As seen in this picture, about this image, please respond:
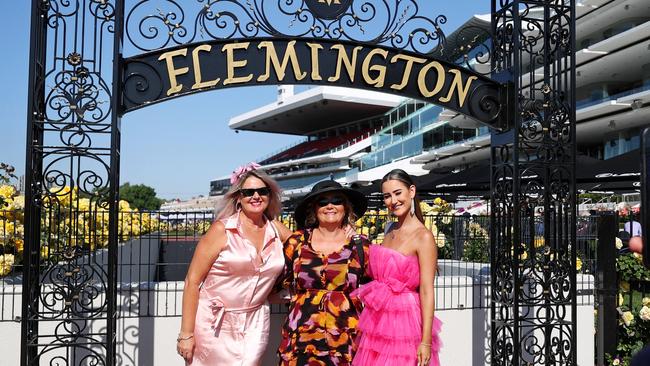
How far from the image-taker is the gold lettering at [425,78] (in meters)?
5.64

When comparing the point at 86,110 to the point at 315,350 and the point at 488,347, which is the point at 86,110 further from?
the point at 488,347

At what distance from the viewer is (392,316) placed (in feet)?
13.7

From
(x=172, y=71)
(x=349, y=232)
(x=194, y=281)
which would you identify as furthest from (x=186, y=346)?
(x=172, y=71)

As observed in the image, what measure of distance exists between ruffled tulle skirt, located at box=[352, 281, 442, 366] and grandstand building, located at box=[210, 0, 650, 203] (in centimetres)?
315

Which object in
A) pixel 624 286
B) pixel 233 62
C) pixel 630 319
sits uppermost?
pixel 233 62

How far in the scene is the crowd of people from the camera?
4148mm

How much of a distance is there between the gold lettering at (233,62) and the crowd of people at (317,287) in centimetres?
116

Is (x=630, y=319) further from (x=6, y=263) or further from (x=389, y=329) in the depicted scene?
(x=6, y=263)

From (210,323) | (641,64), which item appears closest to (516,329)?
(210,323)

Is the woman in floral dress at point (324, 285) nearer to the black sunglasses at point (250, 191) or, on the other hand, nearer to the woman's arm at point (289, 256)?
the woman's arm at point (289, 256)

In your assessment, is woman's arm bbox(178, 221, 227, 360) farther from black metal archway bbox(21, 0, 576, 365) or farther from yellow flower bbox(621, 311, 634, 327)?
yellow flower bbox(621, 311, 634, 327)

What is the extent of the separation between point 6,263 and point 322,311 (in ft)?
11.6

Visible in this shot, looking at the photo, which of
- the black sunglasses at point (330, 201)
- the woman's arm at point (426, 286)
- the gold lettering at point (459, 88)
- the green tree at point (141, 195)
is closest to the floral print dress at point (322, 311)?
the black sunglasses at point (330, 201)

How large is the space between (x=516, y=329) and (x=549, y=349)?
1.39 ft
